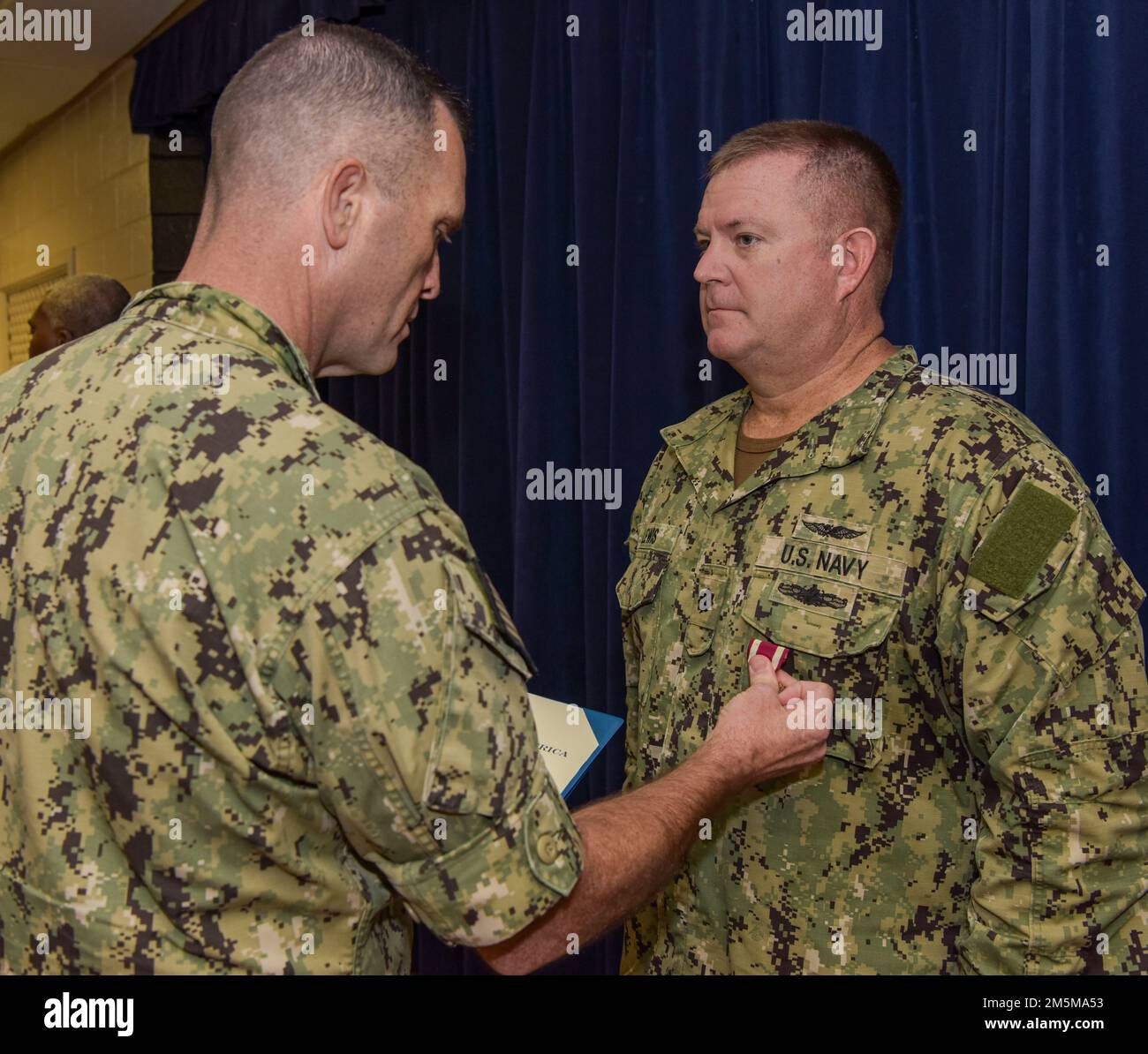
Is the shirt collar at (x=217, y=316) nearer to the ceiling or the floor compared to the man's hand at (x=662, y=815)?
nearer to the ceiling

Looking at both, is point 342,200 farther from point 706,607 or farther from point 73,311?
point 73,311

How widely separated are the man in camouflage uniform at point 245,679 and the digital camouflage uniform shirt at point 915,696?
21.5 inches

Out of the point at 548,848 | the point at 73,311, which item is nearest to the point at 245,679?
the point at 548,848

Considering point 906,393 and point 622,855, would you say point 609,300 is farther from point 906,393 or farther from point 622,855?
point 622,855

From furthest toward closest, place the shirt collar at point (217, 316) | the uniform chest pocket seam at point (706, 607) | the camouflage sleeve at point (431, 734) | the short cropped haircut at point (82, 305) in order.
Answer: the short cropped haircut at point (82, 305), the uniform chest pocket seam at point (706, 607), the shirt collar at point (217, 316), the camouflage sleeve at point (431, 734)

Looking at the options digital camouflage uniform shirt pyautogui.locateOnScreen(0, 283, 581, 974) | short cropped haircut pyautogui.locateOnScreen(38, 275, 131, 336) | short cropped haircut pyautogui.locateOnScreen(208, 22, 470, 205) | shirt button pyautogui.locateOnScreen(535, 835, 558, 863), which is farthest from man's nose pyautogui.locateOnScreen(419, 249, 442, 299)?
short cropped haircut pyautogui.locateOnScreen(38, 275, 131, 336)

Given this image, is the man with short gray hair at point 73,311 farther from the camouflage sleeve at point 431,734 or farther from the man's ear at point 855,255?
the camouflage sleeve at point 431,734

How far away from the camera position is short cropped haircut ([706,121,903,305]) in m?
1.60

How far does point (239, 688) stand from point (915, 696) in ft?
2.93

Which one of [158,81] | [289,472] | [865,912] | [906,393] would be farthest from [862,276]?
[158,81]

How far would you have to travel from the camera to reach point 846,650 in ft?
4.67

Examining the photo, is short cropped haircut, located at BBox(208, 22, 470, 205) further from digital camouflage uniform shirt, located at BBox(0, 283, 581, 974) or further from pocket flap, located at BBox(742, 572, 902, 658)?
pocket flap, located at BBox(742, 572, 902, 658)

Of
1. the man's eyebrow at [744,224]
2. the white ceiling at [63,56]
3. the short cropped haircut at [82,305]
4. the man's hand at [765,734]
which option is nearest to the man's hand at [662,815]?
the man's hand at [765,734]

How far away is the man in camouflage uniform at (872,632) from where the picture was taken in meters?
1.30
